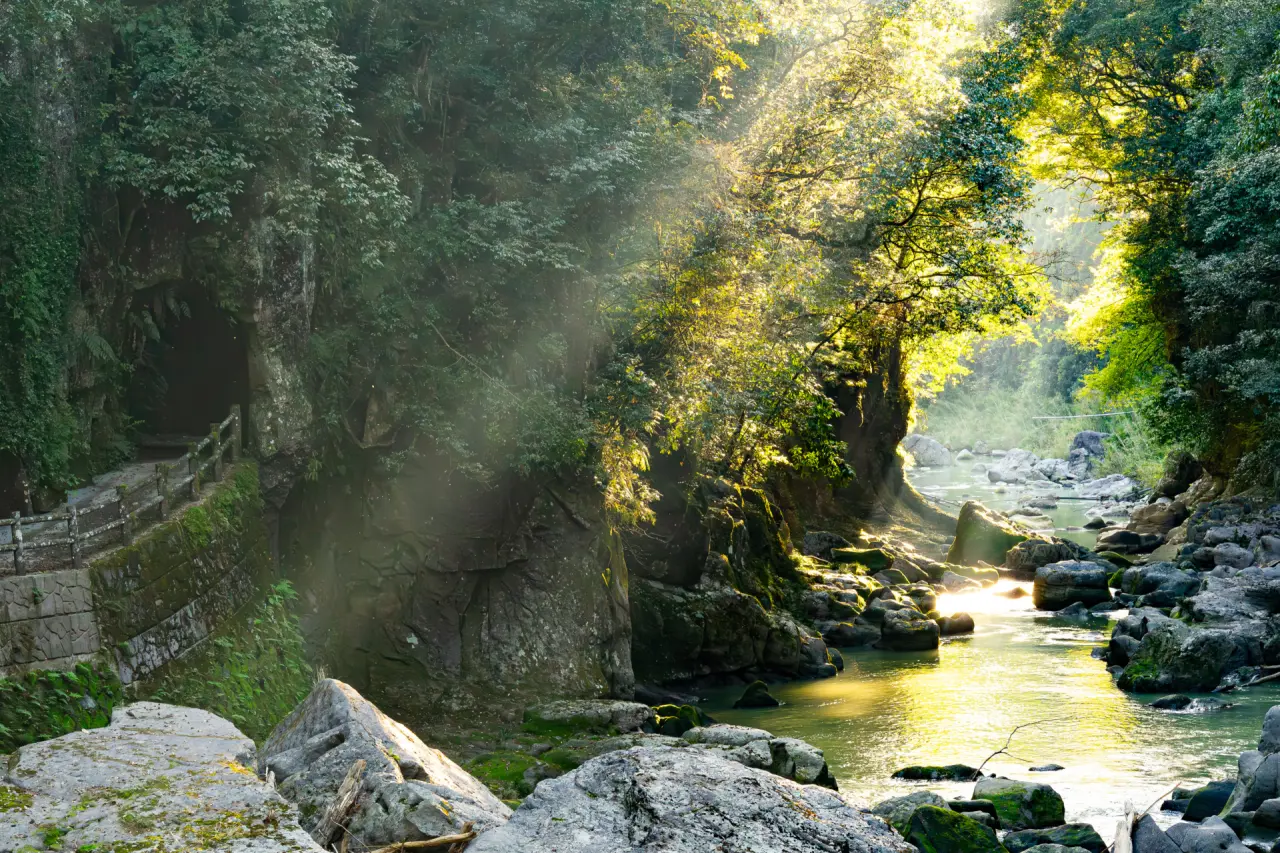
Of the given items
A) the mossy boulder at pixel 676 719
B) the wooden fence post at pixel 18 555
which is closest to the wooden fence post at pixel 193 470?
the wooden fence post at pixel 18 555

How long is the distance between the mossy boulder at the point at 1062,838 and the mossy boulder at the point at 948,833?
545 mm

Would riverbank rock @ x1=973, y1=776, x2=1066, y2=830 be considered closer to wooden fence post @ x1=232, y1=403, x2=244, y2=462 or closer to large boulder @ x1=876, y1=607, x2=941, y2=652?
large boulder @ x1=876, y1=607, x2=941, y2=652

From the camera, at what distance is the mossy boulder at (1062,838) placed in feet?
39.5

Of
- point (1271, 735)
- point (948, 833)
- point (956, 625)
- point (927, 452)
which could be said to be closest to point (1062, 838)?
point (948, 833)

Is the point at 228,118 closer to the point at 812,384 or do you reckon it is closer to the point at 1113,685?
the point at 812,384

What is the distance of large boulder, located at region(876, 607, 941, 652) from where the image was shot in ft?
79.7

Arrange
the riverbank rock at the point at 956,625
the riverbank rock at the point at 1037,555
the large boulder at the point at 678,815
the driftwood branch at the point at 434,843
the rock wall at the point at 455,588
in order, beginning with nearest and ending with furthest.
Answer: the large boulder at the point at 678,815 → the driftwood branch at the point at 434,843 → the rock wall at the point at 455,588 → the riverbank rock at the point at 956,625 → the riverbank rock at the point at 1037,555

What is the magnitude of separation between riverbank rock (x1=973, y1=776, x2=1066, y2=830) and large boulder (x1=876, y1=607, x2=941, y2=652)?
10842 millimetres

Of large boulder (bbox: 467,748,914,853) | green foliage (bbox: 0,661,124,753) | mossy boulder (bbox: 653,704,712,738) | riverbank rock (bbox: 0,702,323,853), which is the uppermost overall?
large boulder (bbox: 467,748,914,853)

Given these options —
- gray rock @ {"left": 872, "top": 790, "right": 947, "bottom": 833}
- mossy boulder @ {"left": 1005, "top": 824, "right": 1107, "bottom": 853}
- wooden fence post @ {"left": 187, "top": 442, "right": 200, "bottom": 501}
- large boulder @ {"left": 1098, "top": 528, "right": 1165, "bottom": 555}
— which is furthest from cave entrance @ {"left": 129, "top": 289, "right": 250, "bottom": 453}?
large boulder @ {"left": 1098, "top": 528, "right": 1165, "bottom": 555}

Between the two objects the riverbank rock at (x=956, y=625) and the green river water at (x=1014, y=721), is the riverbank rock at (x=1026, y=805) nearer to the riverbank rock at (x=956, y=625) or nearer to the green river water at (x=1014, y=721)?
the green river water at (x=1014, y=721)

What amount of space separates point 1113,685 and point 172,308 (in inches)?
633

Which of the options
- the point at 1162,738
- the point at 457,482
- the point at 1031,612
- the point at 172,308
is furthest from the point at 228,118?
the point at 1031,612

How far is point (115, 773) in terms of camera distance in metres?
7.64
